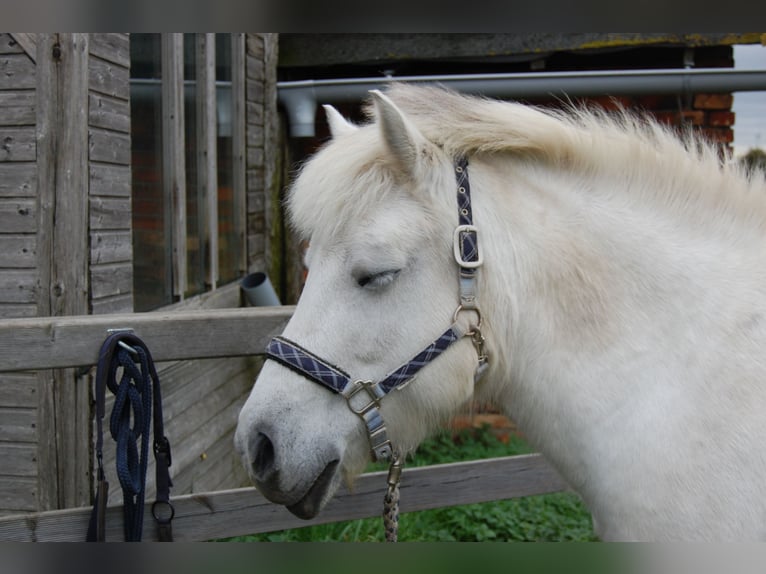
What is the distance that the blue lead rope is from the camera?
72.5 inches

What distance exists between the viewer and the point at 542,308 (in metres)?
1.61

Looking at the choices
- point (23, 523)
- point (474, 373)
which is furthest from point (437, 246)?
point (23, 523)

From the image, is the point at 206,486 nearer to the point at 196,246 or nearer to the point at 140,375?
the point at 196,246

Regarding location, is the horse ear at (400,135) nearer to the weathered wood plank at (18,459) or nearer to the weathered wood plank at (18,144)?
the weathered wood plank at (18,144)

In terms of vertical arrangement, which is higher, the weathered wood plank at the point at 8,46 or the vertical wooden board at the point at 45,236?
the weathered wood plank at the point at 8,46

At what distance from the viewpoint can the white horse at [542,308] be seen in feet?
4.91

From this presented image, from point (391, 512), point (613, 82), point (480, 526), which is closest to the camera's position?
point (391, 512)

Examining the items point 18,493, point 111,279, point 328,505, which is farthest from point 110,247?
point 328,505

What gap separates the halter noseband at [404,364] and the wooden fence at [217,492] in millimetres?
544

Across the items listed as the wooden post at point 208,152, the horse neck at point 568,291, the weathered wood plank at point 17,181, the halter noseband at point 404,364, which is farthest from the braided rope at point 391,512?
the wooden post at point 208,152

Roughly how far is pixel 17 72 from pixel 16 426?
1505mm

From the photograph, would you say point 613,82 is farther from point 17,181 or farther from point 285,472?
point 285,472

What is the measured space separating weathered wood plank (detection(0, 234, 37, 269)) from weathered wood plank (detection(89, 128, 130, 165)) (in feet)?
1.53
